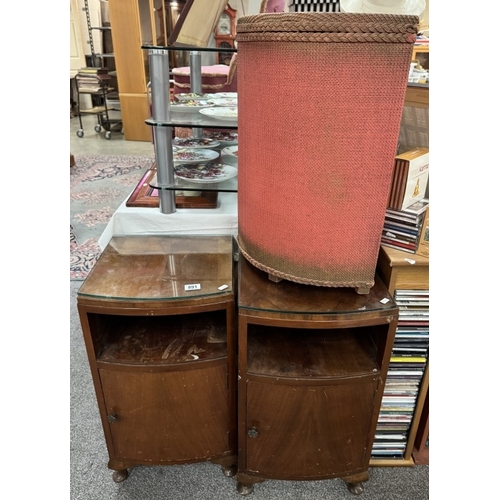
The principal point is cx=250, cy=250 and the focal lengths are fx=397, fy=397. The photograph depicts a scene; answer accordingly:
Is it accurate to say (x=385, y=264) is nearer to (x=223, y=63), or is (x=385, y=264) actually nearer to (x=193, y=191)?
(x=193, y=191)

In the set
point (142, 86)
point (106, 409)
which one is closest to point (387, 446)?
point (106, 409)

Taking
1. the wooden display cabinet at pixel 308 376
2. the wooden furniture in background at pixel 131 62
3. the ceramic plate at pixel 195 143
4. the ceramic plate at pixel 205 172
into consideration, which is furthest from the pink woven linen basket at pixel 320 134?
the wooden furniture in background at pixel 131 62

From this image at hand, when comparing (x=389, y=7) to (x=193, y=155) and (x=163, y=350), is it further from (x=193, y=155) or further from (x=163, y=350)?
(x=163, y=350)

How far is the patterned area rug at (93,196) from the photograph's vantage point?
8.79ft

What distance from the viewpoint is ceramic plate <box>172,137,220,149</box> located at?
1.73 metres

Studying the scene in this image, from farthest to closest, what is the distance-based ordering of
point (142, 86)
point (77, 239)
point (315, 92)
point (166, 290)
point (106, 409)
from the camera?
point (142, 86), point (77, 239), point (106, 409), point (166, 290), point (315, 92)

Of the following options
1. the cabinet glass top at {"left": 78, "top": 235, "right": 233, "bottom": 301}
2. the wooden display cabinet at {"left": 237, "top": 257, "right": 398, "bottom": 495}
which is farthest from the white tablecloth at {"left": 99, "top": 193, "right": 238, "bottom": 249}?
the wooden display cabinet at {"left": 237, "top": 257, "right": 398, "bottom": 495}

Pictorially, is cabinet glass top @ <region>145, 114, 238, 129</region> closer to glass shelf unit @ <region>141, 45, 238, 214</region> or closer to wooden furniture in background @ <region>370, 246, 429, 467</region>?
glass shelf unit @ <region>141, 45, 238, 214</region>

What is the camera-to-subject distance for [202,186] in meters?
1.41

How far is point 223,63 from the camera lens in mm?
2477

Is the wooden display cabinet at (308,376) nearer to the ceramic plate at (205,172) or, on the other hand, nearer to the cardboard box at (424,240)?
the cardboard box at (424,240)

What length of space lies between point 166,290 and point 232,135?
116 cm

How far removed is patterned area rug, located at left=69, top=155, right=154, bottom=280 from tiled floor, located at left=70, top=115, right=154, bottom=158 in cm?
26

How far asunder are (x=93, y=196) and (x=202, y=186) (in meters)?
2.59
